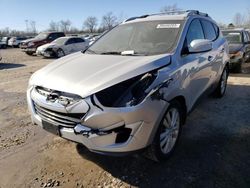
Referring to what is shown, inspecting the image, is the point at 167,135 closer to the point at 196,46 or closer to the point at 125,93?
the point at 125,93

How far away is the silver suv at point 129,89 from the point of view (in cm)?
266

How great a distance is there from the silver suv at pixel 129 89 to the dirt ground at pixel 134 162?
297 millimetres

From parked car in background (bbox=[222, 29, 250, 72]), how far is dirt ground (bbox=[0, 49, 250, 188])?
467 cm

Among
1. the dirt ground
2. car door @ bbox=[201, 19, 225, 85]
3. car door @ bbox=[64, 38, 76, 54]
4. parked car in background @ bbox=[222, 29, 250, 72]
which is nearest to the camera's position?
the dirt ground

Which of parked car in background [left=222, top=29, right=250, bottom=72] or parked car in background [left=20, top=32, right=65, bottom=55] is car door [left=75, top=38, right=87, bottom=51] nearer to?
parked car in background [left=20, top=32, right=65, bottom=55]

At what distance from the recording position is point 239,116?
4879 millimetres

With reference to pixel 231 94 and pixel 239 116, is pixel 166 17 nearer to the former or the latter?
pixel 239 116

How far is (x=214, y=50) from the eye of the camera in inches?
194

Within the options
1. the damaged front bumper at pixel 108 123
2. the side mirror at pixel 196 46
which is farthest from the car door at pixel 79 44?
the damaged front bumper at pixel 108 123

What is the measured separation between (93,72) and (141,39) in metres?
1.23

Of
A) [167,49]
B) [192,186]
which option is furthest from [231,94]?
[192,186]

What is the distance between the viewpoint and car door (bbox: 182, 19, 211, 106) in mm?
3609

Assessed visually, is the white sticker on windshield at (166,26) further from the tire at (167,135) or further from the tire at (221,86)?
the tire at (221,86)

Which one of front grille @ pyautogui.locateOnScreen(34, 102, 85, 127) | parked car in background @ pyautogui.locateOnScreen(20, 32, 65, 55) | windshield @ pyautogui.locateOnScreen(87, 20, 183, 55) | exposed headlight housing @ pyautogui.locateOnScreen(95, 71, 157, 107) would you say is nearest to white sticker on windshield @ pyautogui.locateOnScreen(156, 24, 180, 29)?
windshield @ pyautogui.locateOnScreen(87, 20, 183, 55)
